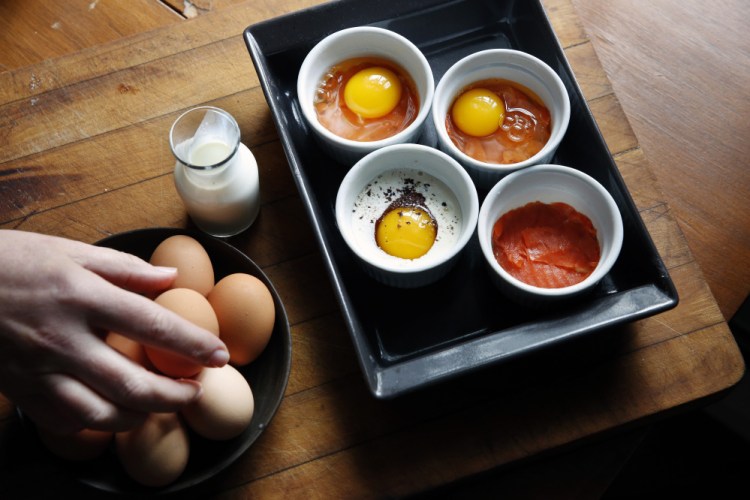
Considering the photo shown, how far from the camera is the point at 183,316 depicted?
1.26 m

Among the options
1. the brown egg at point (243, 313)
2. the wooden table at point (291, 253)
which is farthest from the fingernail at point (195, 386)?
the wooden table at point (291, 253)

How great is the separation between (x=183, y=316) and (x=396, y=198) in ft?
1.69

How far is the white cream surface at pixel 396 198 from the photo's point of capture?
150 cm

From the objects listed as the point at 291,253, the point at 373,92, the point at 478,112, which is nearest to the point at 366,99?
the point at 373,92

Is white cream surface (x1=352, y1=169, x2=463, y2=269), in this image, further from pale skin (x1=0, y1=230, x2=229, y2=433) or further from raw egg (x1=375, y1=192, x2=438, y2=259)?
pale skin (x1=0, y1=230, x2=229, y2=433)

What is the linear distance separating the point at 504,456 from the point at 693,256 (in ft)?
1.94

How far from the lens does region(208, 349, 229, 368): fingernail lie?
1208 mm

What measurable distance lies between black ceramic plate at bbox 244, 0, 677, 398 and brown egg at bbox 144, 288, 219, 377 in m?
0.24

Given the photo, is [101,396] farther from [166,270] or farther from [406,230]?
[406,230]

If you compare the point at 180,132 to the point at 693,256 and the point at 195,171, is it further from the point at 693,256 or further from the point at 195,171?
the point at 693,256

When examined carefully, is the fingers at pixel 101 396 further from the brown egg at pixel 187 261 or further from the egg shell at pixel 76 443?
the brown egg at pixel 187 261

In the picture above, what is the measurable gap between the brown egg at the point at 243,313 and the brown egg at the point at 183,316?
0.03m

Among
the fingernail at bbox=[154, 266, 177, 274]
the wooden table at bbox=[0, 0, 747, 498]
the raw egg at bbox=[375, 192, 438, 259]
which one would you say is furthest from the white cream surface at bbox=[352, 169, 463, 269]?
the fingernail at bbox=[154, 266, 177, 274]

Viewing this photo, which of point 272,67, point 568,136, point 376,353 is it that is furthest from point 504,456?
point 272,67
